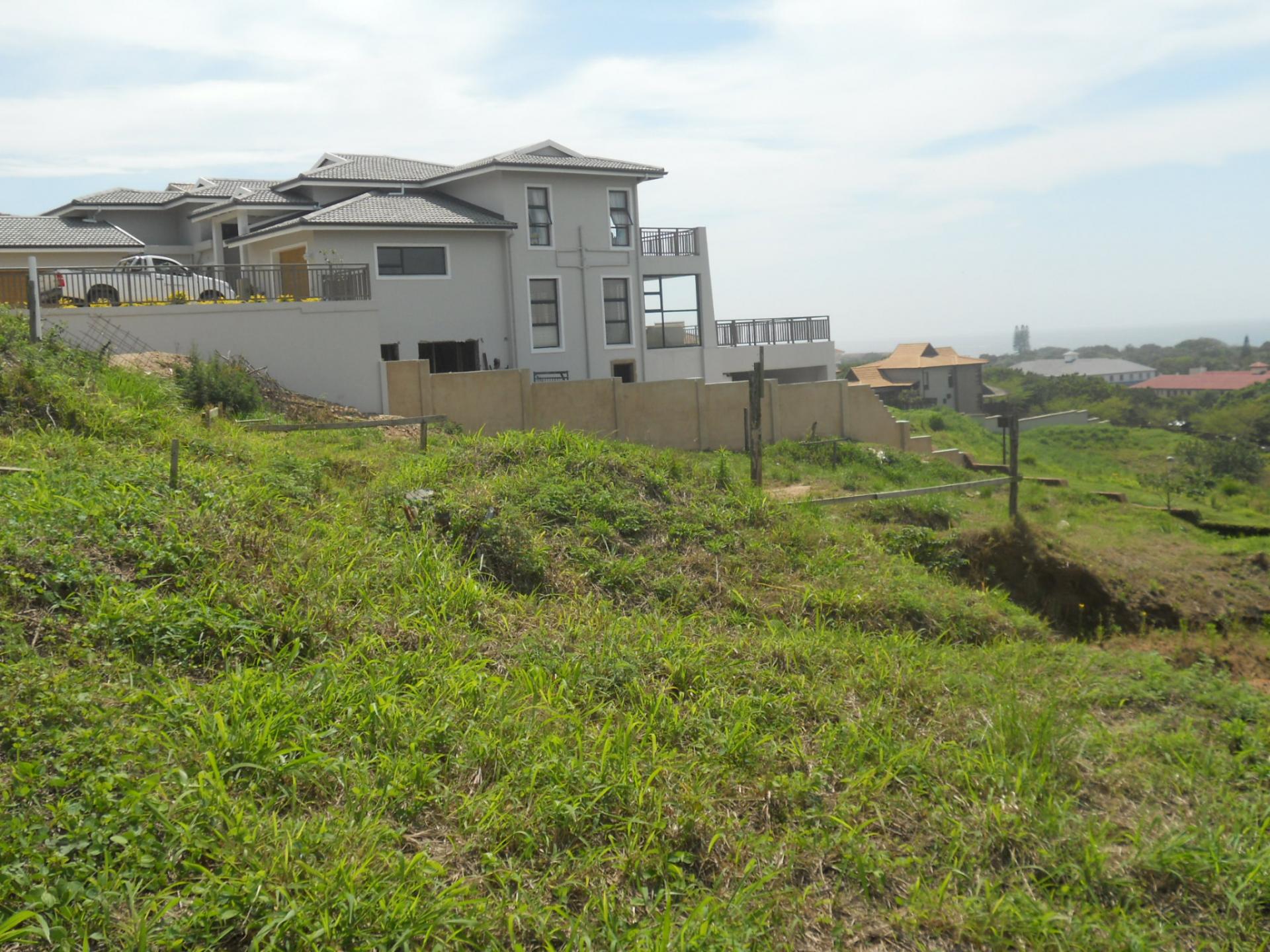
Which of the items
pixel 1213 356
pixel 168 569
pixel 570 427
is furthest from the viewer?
pixel 1213 356

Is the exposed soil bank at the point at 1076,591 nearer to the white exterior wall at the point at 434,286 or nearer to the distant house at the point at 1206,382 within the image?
the white exterior wall at the point at 434,286

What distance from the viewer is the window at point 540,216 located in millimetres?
28734

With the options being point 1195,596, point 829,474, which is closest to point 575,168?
point 829,474

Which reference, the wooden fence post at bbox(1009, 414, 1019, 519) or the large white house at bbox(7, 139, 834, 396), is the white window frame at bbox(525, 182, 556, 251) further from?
the wooden fence post at bbox(1009, 414, 1019, 519)

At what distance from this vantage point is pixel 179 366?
55.1ft

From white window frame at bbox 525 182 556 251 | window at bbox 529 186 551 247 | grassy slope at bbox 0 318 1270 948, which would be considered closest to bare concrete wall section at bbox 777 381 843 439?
white window frame at bbox 525 182 556 251

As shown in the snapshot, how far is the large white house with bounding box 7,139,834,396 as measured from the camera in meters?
26.5

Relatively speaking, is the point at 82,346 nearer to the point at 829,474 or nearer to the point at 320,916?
the point at 829,474

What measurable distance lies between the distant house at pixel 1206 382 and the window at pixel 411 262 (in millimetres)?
77210

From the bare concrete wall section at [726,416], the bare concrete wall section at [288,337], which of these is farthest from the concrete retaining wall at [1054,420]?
the bare concrete wall section at [288,337]

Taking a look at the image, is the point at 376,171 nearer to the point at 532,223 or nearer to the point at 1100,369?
the point at 532,223

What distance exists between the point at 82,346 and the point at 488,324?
1179cm

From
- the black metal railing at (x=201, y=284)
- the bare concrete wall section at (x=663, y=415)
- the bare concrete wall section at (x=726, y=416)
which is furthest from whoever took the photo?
the bare concrete wall section at (x=726, y=416)

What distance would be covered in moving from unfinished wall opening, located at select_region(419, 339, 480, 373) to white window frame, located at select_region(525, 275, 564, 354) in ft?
5.48
